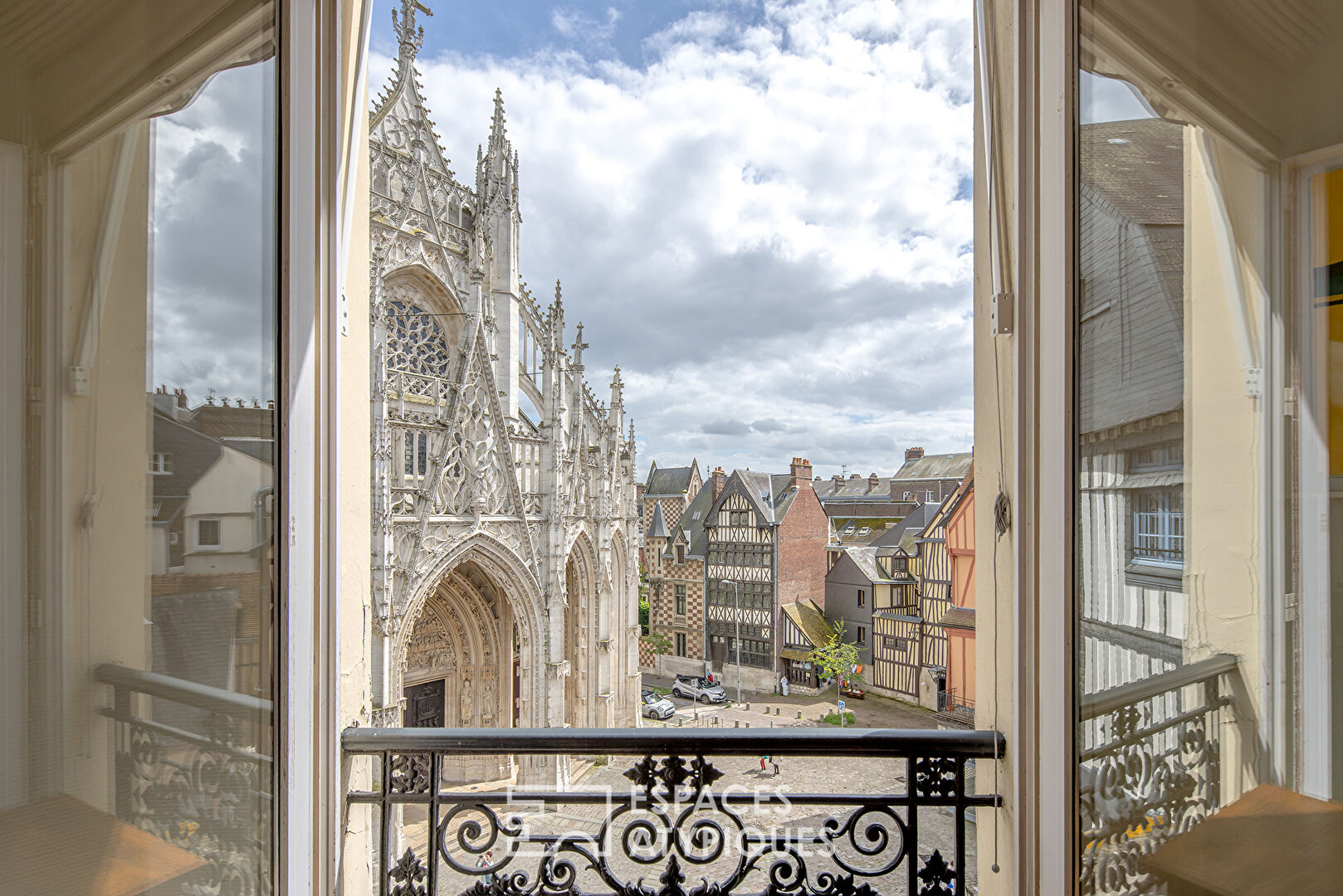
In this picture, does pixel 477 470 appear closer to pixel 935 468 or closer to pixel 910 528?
pixel 910 528

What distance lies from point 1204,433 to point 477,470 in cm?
780

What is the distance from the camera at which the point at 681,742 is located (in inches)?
44.8

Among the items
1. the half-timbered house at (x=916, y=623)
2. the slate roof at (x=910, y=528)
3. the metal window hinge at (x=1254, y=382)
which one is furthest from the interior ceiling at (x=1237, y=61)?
the slate roof at (x=910, y=528)

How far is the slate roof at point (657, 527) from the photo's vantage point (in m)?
17.2

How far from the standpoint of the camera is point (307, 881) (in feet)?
3.15

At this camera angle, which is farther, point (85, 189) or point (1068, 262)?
point (1068, 262)

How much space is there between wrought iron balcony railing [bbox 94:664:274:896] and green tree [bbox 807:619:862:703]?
1118cm

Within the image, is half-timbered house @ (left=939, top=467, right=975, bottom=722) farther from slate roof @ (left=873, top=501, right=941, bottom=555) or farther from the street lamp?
the street lamp

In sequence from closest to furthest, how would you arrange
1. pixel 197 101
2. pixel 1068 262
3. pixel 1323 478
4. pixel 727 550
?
pixel 1323 478, pixel 197 101, pixel 1068 262, pixel 727 550

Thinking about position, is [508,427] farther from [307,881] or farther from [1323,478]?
[1323,478]

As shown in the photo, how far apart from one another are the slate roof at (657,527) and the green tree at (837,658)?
19.2 feet

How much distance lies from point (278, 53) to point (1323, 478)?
137cm

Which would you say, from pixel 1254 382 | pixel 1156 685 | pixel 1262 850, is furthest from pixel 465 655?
pixel 1254 382

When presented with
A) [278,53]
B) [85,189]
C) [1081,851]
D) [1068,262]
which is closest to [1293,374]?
[1068,262]
